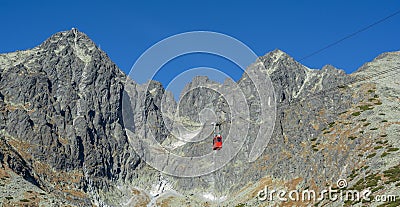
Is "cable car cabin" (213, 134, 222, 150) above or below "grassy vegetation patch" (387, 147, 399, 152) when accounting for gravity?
below

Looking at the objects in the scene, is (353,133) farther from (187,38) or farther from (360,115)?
(187,38)

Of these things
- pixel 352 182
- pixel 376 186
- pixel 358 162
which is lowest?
pixel 376 186

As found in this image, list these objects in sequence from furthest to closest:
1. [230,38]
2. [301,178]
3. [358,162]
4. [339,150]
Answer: [301,178]
[339,150]
[358,162]
[230,38]

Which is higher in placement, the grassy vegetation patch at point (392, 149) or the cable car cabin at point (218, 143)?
the grassy vegetation patch at point (392, 149)

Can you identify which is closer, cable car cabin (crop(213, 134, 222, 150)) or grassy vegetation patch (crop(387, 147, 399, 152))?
cable car cabin (crop(213, 134, 222, 150))

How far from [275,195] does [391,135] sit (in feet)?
169

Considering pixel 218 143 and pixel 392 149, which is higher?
pixel 392 149

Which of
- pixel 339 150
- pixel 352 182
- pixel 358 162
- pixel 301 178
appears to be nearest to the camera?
pixel 352 182

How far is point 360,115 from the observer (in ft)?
644

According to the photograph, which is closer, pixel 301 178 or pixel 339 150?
pixel 339 150

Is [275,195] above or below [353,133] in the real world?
below

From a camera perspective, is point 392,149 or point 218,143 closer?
point 218,143

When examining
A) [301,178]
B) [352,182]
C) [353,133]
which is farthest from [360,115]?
[352,182]

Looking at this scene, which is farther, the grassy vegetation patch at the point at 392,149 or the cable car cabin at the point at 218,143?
the grassy vegetation patch at the point at 392,149
